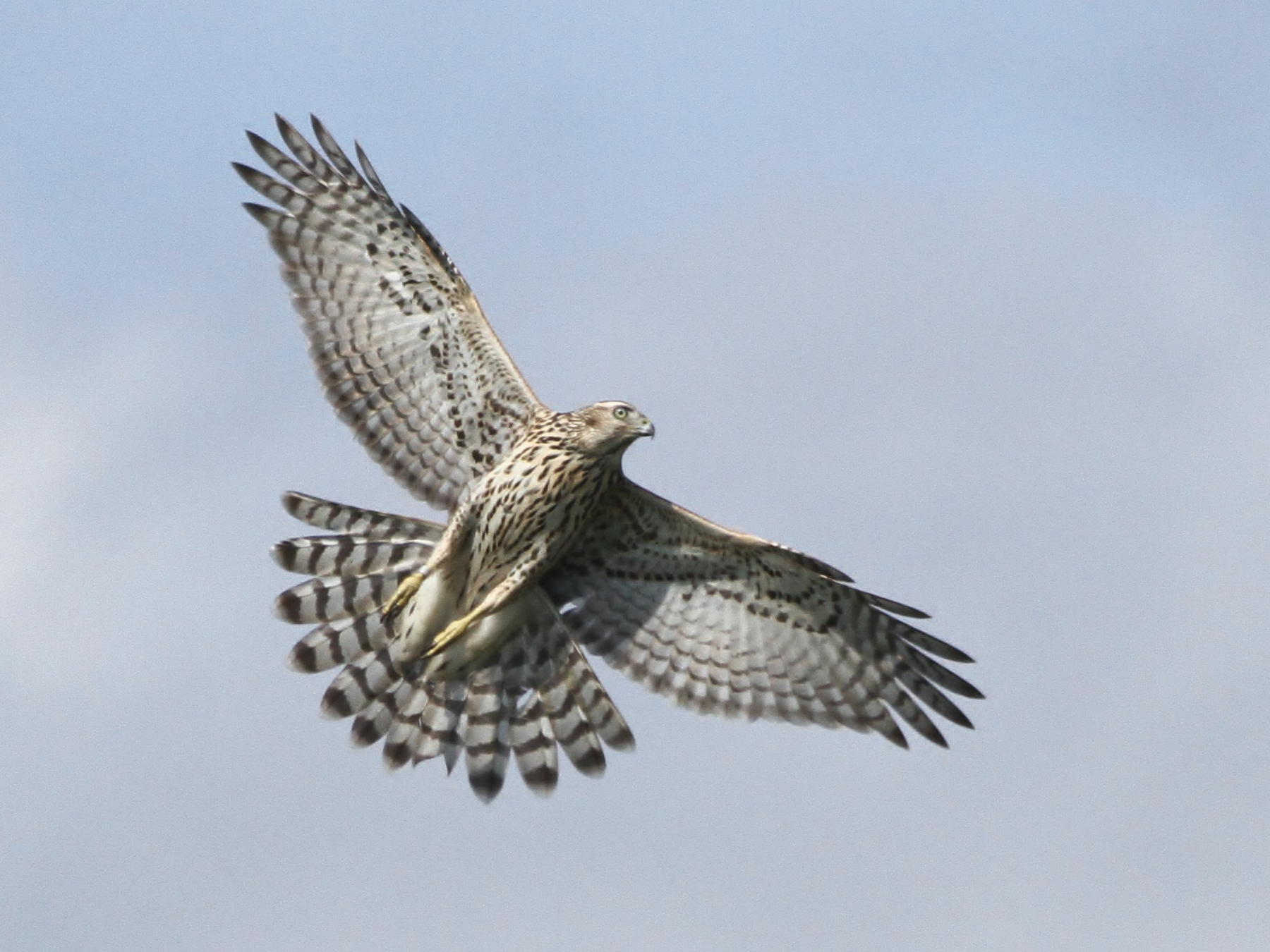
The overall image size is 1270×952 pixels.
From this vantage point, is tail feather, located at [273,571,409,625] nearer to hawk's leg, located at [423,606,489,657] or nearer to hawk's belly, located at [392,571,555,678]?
hawk's belly, located at [392,571,555,678]

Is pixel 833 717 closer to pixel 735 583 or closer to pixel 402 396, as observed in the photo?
pixel 735 583

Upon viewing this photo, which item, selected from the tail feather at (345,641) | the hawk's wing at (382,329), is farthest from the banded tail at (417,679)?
the hawk's wing at (382,329)

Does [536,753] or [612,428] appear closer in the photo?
[612,428]

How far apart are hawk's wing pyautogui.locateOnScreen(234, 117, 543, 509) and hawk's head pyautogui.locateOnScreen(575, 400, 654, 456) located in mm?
546

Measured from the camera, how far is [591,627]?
19.4 metres

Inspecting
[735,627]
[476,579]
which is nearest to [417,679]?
[476,579]

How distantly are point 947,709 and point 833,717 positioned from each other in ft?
2.43

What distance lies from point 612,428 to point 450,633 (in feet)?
5.27

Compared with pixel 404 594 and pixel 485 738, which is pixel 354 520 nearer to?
pixel 404 594

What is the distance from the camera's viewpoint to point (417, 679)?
19125mm

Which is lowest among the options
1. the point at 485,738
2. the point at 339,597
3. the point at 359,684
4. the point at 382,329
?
the point at 359,684

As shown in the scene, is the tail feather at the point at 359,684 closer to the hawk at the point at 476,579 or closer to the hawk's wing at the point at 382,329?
the hawk at the point at 476,579

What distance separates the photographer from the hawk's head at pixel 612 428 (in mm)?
18359

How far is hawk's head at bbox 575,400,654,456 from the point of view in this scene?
60.2ft
